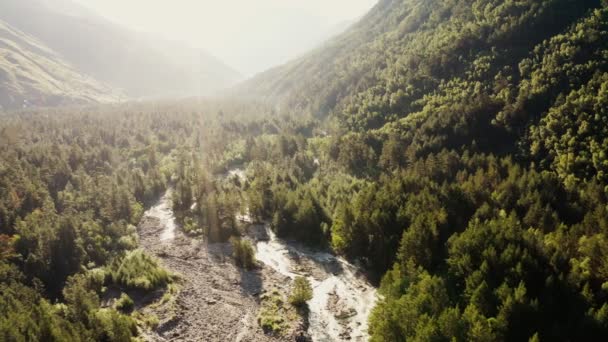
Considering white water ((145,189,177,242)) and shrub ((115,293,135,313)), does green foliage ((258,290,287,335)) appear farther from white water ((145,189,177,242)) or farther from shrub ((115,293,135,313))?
white water ((145,189,177,242))

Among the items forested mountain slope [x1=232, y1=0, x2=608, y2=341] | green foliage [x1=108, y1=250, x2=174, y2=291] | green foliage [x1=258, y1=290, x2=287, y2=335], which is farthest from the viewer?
green foliage [x1=108, y1=250, x2=174, y2=291]

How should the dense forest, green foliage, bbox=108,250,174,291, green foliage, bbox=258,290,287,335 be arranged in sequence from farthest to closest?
green foliage, bbox=108,250,174,291 → green foliage, bbox=258,290,287,335 → the dense forest

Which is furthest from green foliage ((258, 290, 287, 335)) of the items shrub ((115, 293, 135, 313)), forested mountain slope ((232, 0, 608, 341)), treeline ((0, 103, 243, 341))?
shrub ((115, 293, 135, 313))

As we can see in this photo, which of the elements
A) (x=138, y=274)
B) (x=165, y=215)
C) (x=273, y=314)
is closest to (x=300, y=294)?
(x=273, y=314)

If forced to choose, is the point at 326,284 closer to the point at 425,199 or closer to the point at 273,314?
the point at 273,314

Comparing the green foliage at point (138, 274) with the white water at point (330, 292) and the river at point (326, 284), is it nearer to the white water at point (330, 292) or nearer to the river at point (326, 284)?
the river at point (326, 284)

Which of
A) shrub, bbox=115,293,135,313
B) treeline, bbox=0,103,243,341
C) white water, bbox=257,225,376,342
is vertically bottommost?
white water, bbox=257,225,376,342
